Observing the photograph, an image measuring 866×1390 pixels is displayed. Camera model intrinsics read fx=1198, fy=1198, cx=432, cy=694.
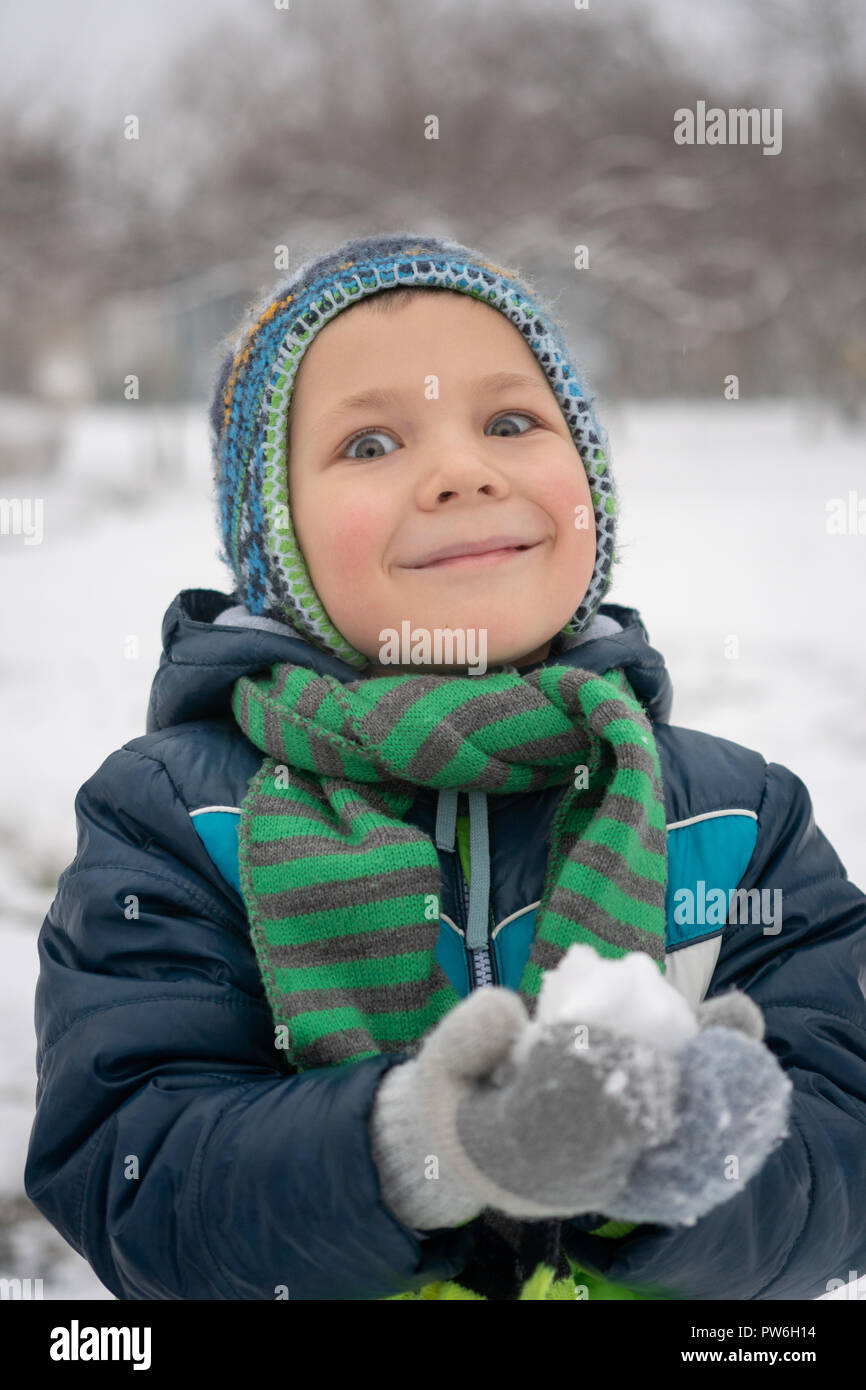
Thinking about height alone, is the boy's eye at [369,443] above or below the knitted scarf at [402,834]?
above

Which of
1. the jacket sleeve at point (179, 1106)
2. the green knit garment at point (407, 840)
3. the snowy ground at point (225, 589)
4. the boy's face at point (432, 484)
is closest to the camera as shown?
the jacket sleeve at point (179, 1106)

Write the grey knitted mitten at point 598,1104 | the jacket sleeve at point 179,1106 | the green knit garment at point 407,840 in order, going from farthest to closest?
the green knit garment at point 407,840 → the jacket sleeve at point 179,1106 → the grey knitted mitten at point 598,1104

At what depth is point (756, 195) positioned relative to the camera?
6.27 meters

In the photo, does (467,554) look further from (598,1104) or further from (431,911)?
(598,1104)

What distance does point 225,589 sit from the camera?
5.77 feet

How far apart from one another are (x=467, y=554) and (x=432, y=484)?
7 centimetres

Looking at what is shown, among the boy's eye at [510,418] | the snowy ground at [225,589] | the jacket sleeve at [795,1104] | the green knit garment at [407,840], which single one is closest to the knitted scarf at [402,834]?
the green knit garment at [407,840]

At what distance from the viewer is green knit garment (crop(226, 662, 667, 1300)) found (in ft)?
3.00

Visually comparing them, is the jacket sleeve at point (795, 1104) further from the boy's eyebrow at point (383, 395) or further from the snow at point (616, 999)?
the boy's eyebrow at point (383, 395)

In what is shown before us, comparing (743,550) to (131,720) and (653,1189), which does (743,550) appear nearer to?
(131,720)

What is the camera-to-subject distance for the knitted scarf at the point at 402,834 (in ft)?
3.01

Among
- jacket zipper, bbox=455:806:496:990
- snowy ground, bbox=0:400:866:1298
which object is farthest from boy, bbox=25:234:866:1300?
snowy ground, bbox=0:400:866:1298

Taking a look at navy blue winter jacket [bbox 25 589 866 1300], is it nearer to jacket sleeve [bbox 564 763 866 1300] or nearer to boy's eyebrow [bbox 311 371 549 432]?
jacket sleeve [bbox 564 763 866 1300]

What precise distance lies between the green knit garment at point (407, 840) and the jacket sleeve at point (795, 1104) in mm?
53
